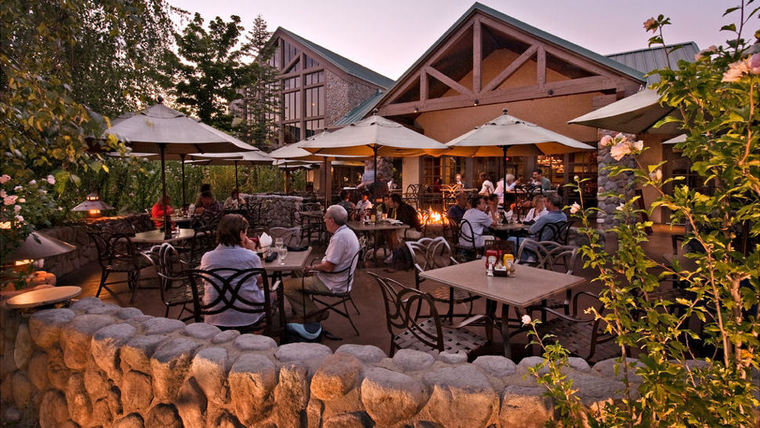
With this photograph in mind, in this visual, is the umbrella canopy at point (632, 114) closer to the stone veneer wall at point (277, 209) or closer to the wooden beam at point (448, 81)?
the wooden beam at point (448, 81)

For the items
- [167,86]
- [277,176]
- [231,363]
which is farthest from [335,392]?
[167,86]

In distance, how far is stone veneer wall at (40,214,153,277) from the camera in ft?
20.1

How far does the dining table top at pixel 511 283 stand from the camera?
284 cm

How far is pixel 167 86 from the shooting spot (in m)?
16.9

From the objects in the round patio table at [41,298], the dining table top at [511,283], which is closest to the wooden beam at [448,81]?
the dining table top at [511,283]

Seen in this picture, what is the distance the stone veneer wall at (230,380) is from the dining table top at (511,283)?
0.96 metres

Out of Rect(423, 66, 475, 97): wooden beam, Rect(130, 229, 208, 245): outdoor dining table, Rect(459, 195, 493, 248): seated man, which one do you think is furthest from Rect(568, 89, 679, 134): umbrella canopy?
Rect(423, 66, 475, 97): wooden beam

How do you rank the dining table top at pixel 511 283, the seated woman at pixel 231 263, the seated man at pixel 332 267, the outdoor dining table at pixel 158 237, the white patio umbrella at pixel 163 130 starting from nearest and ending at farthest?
the dining table top at pixel 511 283
the seated woman at pixel 231 263
the seated man at pixel 332 267
the white patio umbrella at pixel 163 130
the outdoor dining table at pixel 158 237

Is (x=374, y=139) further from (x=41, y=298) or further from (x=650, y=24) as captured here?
(x=650, y=24)

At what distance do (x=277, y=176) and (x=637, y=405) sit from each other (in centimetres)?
1709

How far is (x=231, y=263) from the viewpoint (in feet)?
10.5

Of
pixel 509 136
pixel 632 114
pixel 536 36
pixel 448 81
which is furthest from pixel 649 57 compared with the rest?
pixel 632 114

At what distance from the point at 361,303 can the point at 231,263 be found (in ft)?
6.78

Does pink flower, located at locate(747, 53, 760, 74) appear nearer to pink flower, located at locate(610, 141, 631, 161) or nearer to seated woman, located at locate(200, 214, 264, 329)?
pink flower, located at locate(610, 141, 631, 161)
